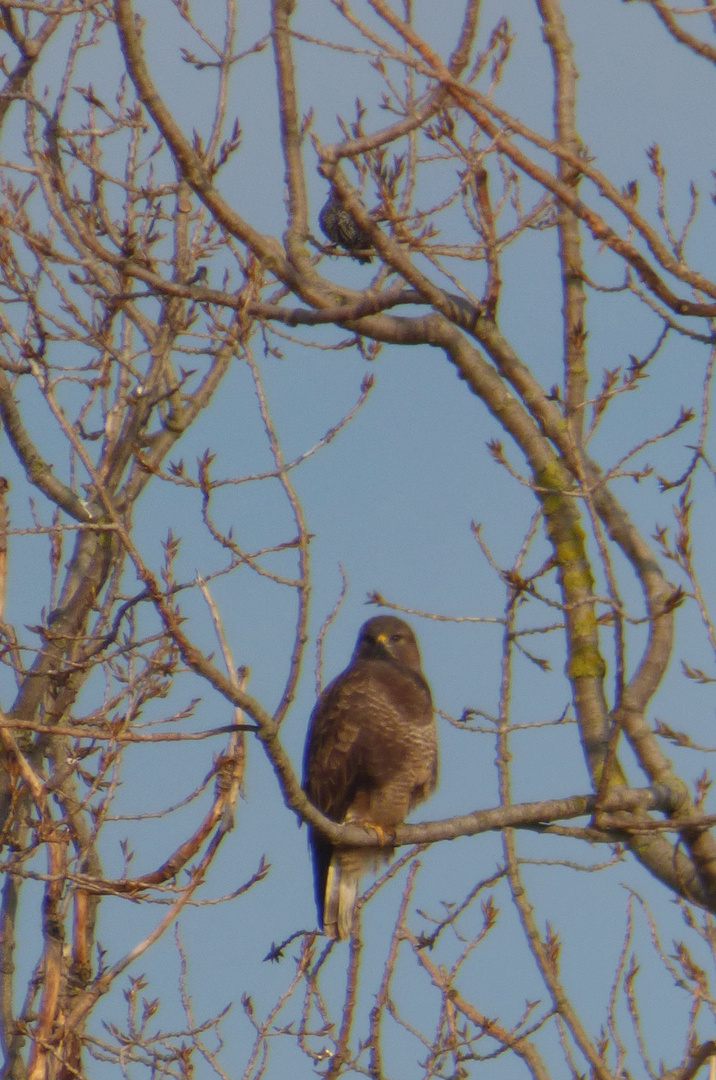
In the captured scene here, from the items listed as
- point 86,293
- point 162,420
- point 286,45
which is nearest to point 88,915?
point 162,420

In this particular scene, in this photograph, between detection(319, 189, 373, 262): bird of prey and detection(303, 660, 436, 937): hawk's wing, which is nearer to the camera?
detection(319, 189, 373, 262): bird of prey

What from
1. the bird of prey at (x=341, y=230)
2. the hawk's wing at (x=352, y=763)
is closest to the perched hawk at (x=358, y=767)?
the hawk's wing at (x=352, y=763)

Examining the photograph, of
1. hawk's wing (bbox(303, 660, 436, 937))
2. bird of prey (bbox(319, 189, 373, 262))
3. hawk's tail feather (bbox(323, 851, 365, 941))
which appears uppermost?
bird of prey (bbox(319, 189, 373, 262))

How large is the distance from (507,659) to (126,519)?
1884 millimetres

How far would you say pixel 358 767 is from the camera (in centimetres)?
605

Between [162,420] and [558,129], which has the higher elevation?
[162,420]

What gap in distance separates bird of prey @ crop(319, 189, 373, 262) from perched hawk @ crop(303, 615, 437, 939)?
7.58 feet

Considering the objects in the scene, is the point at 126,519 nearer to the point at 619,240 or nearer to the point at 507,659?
the point at 507,659

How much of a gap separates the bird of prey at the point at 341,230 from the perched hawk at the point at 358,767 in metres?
2.31

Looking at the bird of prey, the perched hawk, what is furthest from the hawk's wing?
the bird of prey

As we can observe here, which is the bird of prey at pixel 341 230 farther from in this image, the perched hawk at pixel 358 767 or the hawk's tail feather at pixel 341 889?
the hawk's tail feather at pixel 341 889

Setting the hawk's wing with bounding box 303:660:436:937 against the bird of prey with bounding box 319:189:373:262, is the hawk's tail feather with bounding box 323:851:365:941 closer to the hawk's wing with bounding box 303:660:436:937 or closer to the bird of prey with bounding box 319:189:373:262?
the hawk's wing with bounding box 303:660:436:937

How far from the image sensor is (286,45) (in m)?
4.11

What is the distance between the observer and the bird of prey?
4.58 m
